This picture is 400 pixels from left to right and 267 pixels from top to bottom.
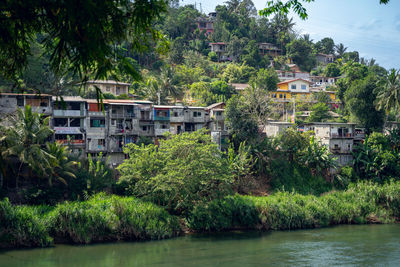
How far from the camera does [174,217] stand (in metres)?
22.5

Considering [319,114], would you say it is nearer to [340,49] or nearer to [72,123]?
[72,123]

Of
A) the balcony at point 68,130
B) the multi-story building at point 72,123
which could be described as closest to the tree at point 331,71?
the multi-story building at point 72,123

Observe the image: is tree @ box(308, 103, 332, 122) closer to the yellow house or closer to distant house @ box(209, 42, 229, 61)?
the yellow house

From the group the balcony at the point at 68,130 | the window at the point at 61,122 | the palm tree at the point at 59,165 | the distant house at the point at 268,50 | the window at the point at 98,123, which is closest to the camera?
the palm tree at the point at 59,165

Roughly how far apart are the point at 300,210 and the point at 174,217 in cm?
764

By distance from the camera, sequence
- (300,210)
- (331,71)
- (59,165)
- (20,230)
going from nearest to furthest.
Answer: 1. (20,230)
2. (59,165)
3. (300,210)
4. (331,71)

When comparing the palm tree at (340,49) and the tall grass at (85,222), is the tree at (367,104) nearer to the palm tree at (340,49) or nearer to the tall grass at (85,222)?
the tall grass at (85,222)

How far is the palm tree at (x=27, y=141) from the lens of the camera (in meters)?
22.3

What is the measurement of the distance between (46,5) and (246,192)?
994 inches

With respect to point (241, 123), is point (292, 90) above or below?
above

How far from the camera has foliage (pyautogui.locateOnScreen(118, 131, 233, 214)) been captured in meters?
22.7

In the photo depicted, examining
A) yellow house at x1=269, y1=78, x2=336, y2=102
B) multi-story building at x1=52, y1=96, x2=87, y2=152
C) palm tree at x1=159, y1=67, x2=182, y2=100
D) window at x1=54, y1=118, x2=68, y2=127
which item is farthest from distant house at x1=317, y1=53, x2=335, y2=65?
window at x1=54, y1=118, x2=68, y2=127

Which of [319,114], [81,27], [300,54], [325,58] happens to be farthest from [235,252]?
[325,58]

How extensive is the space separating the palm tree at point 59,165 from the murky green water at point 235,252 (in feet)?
16.8
